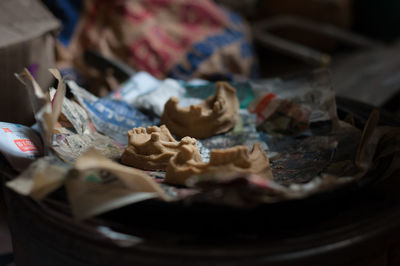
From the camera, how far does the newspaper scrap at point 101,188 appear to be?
1.96 ft

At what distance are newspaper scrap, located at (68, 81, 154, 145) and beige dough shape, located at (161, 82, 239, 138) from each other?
0.09 m

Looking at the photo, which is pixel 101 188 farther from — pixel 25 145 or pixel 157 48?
pixel 157 48

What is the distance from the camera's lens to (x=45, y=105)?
658 mm

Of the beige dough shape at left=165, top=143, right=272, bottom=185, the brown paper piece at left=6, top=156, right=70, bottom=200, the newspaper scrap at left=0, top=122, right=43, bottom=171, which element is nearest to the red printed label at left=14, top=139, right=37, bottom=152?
the newspaper scrap at left=0, top=122, right=43, bottom=171

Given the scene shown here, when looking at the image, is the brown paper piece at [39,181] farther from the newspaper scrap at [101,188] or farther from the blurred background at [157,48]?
the blurred background at [157,48]

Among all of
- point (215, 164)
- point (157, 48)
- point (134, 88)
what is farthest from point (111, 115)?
point (157, 48)

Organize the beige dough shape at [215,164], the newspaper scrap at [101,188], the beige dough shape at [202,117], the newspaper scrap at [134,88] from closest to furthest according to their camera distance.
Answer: the newspaper scrap at [101,188], the beige dough shape at [215,164], the beige dough shape at [202,117], the newspaper scrap at [134,88]

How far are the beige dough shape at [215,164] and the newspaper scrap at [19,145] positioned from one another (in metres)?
0.24

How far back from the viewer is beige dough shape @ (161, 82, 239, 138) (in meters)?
0.92

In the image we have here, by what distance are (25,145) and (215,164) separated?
0.34 meters

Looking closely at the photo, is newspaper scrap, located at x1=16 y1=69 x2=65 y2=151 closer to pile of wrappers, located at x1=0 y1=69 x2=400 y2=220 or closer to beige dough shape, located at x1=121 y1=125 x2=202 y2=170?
pile of wrappers, located at x1=0 y1=69 x2=400 y2=220

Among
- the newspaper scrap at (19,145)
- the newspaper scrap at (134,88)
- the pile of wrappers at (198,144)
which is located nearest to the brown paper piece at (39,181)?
the pile of wrappers at (198,144)

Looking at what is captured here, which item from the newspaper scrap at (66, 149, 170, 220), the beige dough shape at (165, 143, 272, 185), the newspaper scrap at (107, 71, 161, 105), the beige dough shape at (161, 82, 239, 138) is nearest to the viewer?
the newspaper scrap at (66, 149, 170, 220)

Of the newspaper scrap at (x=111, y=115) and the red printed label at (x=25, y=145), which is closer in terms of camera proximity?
the red printed label at (x=25, y=145)
